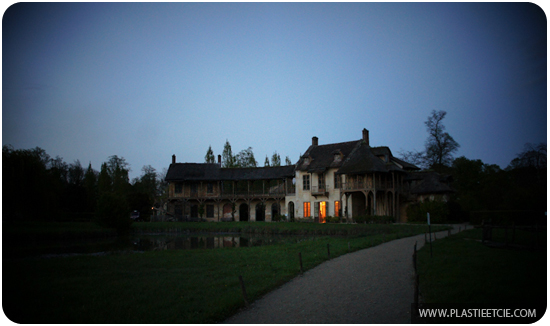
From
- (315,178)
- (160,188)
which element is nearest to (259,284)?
(315,178)

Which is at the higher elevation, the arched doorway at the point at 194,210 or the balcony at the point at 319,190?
the balcony at the point at 319,190

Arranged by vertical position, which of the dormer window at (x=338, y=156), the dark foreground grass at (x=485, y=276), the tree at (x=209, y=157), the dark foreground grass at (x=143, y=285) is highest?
the tree at (x=209, y=157)

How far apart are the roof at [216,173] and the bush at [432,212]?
14.5 m

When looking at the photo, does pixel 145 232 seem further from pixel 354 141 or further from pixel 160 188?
pixel 160 188

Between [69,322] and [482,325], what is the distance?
6827 millimetres

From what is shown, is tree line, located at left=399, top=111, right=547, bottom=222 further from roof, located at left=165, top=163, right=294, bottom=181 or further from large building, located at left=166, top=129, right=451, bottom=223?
roof, located at left=165, top=163, right=294, bottom=181

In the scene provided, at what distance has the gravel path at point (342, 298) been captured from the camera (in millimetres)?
6797

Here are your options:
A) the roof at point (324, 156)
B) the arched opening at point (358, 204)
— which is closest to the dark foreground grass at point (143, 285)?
the arched opening at point (358, 204)

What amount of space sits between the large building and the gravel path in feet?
69.7

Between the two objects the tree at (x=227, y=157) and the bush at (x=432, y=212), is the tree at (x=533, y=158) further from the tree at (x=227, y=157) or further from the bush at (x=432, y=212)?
the tree at (x=227, y=157)

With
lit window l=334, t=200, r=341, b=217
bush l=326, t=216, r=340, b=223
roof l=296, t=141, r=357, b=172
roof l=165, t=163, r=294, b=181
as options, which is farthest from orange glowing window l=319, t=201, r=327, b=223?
roof l=165, t=163, r=294, b=181

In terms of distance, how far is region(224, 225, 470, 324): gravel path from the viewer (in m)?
6.80

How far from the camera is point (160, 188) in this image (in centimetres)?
6894

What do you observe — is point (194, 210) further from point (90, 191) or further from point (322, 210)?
point (90, 191)
